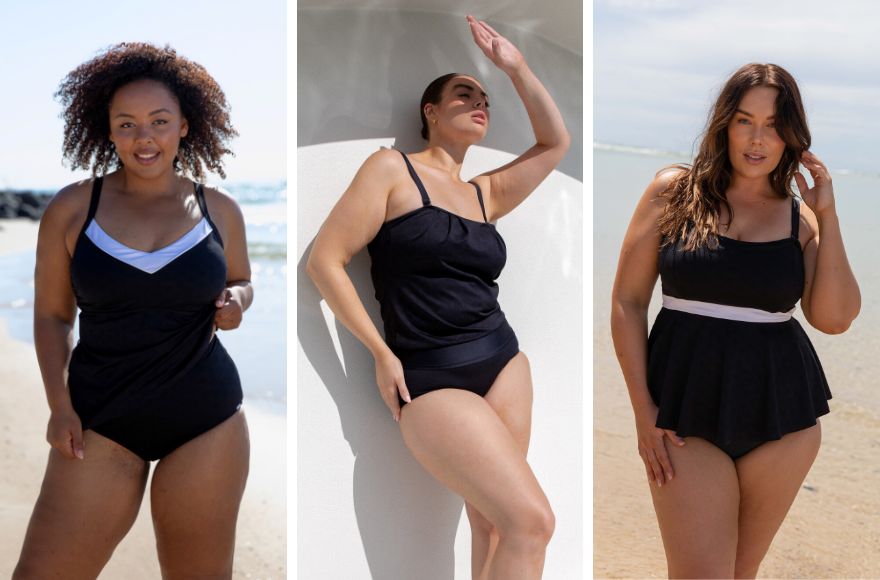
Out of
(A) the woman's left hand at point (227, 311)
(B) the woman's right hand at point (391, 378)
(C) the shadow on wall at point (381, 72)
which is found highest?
(C) the shadow on wall at point (381, 72)

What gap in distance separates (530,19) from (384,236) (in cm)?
120

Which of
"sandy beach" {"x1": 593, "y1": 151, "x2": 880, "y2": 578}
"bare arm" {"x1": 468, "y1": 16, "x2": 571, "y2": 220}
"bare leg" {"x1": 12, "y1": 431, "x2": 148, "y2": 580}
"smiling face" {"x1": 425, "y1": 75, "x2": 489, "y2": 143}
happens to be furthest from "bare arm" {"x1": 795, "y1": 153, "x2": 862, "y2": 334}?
"sandy beach" {"x1": 593, "y1": 151, "x2": 880, "y2": 578}

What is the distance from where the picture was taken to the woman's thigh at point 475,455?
2.84 metres

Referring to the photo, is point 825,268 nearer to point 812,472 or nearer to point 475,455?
point 475,455

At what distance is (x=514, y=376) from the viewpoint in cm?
316

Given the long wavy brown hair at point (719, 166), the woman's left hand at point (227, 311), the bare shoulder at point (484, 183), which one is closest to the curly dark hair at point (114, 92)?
the woman's left hand at point (227, 311)

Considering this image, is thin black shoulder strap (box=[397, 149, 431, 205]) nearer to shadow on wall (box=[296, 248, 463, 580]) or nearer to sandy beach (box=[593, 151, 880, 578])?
shadow on wall (box=[296, 248, 463, 580])

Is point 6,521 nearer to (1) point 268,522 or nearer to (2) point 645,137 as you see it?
(1) point 268,522

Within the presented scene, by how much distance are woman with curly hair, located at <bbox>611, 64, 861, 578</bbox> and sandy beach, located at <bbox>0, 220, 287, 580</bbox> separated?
2.86 meters

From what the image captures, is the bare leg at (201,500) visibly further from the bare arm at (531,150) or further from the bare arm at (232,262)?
the bare arm at (531,150)

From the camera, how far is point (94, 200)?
9.24 ft

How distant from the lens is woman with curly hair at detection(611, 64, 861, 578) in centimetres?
280

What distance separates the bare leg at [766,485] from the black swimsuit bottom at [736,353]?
0.04 m

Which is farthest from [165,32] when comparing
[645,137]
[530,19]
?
[530,19]
